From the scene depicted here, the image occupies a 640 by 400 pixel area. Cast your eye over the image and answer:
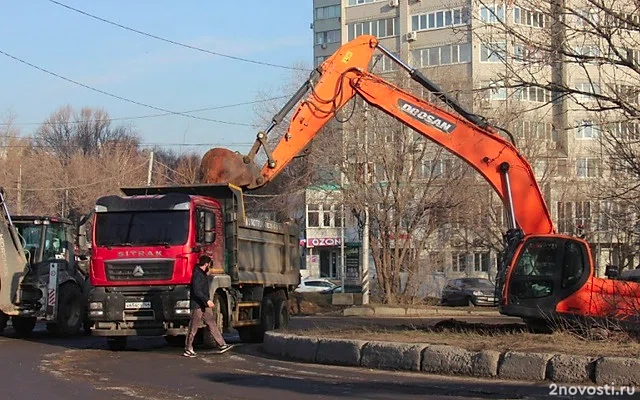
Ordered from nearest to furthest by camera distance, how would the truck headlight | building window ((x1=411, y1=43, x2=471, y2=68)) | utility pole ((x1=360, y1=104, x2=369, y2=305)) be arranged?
the truck headlight → utility pole ((x1=360, y1=104, x2=369, y2=305)) → building window ((x1=411, y1=43, x2=471, y2=68))

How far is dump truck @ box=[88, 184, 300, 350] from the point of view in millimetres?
16641

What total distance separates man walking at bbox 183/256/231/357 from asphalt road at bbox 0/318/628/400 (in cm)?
48

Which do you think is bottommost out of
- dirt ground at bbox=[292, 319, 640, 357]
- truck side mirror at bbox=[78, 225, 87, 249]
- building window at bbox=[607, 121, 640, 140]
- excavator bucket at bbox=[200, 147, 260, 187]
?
dirt ground at bbox=[292, 319, 640, 357]

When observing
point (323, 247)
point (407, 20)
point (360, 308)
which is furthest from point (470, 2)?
point (323, 247)

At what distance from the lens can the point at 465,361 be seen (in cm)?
1229

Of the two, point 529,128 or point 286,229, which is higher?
point 529,128

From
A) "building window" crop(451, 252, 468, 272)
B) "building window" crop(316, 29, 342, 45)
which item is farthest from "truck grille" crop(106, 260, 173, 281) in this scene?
"building window" crop(316, 29, 342, 45)

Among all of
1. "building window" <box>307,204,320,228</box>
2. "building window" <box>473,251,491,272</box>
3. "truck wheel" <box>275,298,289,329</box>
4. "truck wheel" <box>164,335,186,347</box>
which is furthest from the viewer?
"building window" <box>473,251,491,272</box>

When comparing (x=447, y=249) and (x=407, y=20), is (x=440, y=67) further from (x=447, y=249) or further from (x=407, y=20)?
(x=407, y=20)

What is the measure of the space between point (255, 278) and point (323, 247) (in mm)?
51147

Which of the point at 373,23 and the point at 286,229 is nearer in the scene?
the point at 286,229

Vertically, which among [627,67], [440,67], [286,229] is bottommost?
[286,229]

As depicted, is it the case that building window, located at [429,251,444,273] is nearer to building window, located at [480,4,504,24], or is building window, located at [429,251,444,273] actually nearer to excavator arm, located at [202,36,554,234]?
excavator arm, located at [202,36,554,234]

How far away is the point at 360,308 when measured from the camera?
32.0 m
